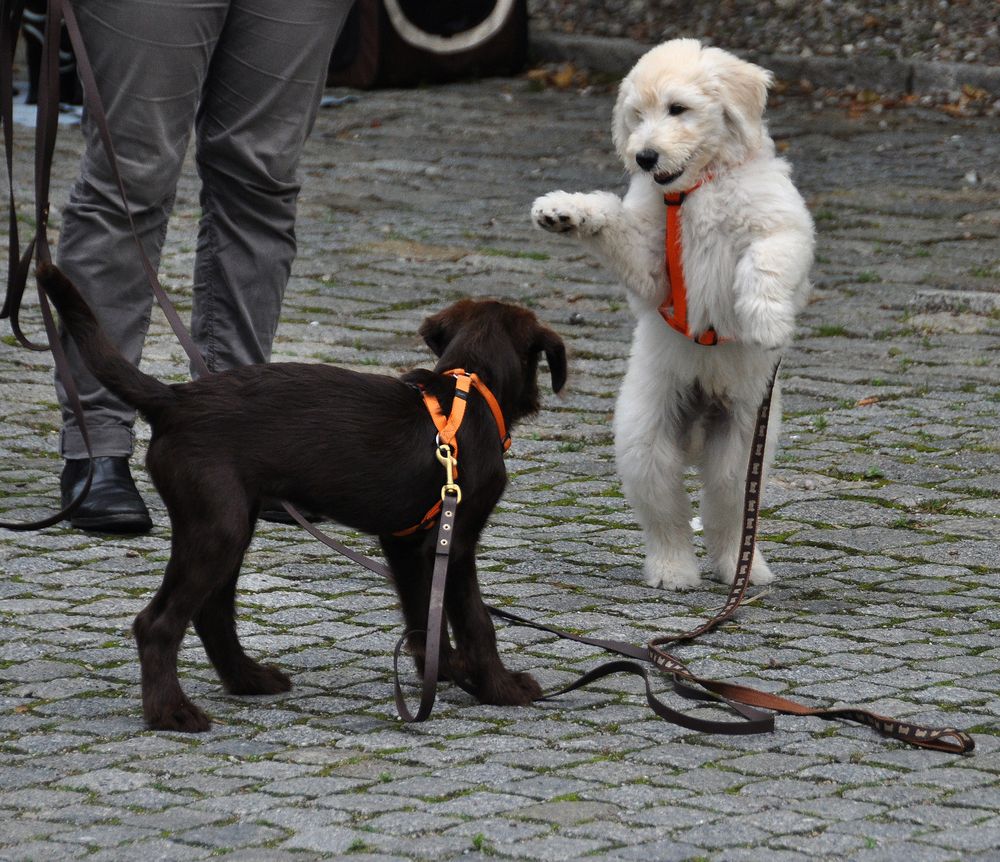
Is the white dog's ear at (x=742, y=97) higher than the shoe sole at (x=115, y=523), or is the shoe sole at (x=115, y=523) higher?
the white dog's ear at (x=742, y=97)

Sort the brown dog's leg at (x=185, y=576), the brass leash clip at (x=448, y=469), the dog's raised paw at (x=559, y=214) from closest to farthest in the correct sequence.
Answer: the brown dog's leg at (x=185, y=576)
the brass leash clip at (x=448, y=469)
the dog's raised paw at (x=559, y=214)

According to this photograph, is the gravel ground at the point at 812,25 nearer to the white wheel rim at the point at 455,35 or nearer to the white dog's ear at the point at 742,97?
the white wheel rim at the point at 455,35

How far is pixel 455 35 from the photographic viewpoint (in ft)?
44.0

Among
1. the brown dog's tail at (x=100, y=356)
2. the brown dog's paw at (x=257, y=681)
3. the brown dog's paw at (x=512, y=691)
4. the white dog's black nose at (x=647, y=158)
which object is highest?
the white dog's black nose at (x=647, y=158)

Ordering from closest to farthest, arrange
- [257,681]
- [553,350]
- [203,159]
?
[257,681] < [553,350] < [203,159]

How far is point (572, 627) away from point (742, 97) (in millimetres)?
1517

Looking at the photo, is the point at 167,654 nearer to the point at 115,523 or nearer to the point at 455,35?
the point at 115,523

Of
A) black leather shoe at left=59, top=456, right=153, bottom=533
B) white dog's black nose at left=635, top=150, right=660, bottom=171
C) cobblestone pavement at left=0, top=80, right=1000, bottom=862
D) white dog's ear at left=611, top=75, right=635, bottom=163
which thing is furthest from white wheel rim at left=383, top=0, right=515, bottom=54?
white dog's black nose at left=635, top=150, right=660, bottom=171

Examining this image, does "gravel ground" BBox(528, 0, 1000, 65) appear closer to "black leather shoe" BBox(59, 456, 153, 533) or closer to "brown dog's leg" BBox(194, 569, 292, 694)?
"black leather shoe" BBox(59, 456, 153, 533)

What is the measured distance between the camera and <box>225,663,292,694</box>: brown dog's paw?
13.2ft

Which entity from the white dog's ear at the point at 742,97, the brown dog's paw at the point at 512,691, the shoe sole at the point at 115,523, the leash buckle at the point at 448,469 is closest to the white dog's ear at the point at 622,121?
the white dog's ear at the point at 742,97

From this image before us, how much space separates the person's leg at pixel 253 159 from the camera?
506 centimetres

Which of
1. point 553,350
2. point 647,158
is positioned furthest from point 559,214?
point 553,350

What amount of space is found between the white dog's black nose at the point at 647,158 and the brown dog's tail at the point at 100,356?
1562mm
